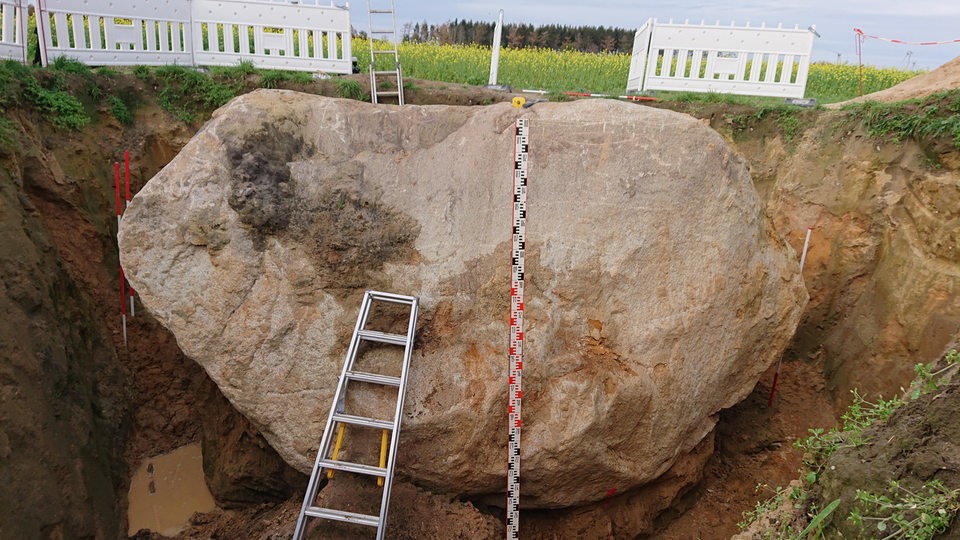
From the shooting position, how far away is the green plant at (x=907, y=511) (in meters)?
2.34

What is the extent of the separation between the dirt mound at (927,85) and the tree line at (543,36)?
9.19 meters

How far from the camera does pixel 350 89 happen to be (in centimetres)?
698

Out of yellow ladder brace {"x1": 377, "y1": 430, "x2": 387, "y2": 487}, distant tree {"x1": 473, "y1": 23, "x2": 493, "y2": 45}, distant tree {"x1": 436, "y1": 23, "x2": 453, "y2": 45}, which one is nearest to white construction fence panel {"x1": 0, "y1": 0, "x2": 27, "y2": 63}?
yellow ladder brace {"x1": 377, "y1": 430, "x2": 387, "y2": 487}

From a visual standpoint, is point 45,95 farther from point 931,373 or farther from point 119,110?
point 931,373

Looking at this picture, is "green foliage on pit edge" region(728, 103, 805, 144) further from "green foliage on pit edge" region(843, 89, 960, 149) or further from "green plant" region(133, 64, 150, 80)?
"green plant" region(133, 64, 150, 80)

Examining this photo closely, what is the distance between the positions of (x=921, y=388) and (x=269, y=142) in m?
4.49

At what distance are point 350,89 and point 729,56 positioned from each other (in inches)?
190

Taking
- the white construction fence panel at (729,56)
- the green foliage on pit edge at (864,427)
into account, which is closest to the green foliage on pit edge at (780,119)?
the white construction fence panel at (729,56)

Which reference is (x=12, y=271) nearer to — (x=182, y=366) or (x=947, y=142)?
(x=182, y=366)

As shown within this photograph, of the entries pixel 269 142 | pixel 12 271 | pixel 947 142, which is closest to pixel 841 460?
pixel 947 142

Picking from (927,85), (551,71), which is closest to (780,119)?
(927,85)

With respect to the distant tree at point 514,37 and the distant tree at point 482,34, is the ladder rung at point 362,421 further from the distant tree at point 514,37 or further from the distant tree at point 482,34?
the distant tree at point 482,34

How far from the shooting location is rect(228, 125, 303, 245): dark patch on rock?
4.10 metres

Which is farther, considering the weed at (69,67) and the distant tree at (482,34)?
the distant tree at (482,34)
